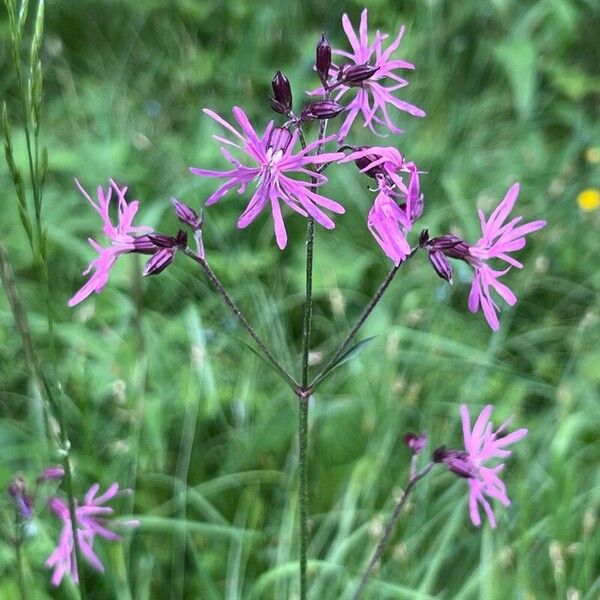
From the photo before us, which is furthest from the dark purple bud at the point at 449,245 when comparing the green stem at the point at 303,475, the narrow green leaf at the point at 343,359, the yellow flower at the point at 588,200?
the yellow flower at the point at 588,200

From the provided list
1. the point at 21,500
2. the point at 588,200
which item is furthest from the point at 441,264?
the point at 588,200

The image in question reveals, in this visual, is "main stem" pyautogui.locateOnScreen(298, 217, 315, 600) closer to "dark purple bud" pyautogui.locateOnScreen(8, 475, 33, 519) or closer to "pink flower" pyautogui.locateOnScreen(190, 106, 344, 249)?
"pink flower" pyautogui.locateOnScreen(190, 106, 344, 249)

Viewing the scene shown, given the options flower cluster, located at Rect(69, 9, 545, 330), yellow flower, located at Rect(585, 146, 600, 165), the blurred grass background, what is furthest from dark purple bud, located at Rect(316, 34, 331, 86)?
yellow flower, located at Rect(585, 146, 600, 165)

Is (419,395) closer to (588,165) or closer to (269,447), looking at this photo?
(269,447)

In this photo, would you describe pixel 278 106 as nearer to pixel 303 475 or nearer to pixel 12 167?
pixel 12 167

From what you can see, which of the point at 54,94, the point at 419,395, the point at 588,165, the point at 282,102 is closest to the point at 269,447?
the point at 419,395

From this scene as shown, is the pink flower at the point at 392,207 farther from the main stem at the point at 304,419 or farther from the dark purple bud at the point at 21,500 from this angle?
the dark purple bud at the point at 21,500
